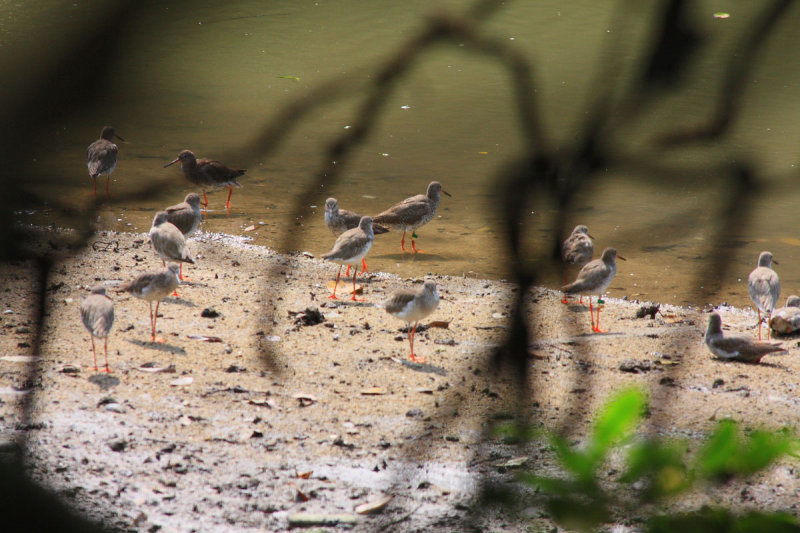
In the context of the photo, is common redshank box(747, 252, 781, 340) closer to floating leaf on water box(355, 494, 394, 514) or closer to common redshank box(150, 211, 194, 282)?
floating leaf on water box(355, 494, 394, 514)

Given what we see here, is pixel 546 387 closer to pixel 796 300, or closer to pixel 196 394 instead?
pixel 196 394

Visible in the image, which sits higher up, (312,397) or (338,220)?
(338,220)

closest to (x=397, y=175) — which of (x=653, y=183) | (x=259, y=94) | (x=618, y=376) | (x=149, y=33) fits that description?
(x=259, y=94)

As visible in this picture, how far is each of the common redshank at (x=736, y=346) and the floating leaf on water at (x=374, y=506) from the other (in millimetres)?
3175

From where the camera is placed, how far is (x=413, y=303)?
6023 mm

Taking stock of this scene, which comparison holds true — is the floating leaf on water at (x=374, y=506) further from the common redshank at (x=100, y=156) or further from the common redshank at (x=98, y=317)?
the common redshank at (x=100, y=156)

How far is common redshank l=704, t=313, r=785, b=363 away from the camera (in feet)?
19.4

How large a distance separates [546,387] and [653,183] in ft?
11.0

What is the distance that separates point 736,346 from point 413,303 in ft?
7.33

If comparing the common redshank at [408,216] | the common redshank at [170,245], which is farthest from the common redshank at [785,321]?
the common redshank at [170,245]

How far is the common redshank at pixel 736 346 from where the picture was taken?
5910 mm

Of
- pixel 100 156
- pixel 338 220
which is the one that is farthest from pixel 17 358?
pixel 100 156

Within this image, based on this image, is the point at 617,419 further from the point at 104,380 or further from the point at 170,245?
the point at 170,245

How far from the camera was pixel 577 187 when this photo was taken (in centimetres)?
184
